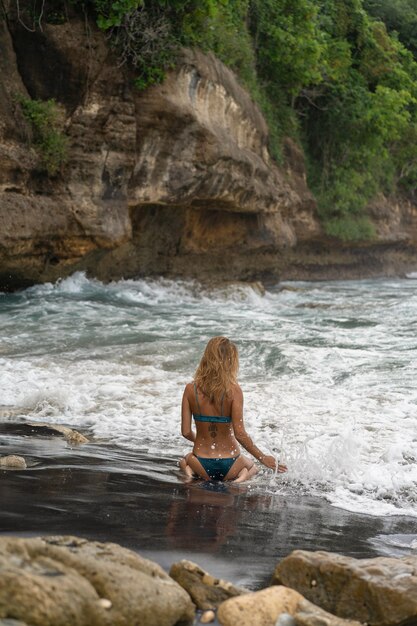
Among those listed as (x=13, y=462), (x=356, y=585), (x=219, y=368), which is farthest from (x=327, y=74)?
(x=356, y=585)

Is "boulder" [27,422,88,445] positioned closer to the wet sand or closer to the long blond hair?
the wet sand

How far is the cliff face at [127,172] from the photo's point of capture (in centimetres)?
1379

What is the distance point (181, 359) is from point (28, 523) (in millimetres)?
6505

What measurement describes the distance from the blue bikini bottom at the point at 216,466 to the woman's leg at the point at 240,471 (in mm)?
31

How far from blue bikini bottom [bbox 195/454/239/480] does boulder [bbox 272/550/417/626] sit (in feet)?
7.35

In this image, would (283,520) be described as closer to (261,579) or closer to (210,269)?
(261,579)

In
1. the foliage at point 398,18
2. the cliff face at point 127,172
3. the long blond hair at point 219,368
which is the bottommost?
the long blond hair at point 219,368

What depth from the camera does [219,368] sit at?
5809mm

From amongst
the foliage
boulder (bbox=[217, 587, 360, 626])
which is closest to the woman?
boulder (bbox=[217, 587, 360, 626])

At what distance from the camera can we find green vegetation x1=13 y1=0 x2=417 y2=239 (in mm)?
15562

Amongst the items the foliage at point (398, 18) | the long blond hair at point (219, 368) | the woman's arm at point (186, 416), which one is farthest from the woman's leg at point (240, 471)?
the foliage at point (398, 18)

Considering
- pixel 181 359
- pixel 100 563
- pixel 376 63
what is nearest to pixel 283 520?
pixel 100 563

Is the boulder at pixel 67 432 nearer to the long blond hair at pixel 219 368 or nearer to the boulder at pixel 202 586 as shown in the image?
the long blond hair at pixel 219 368

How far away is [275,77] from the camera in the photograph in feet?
70.3
